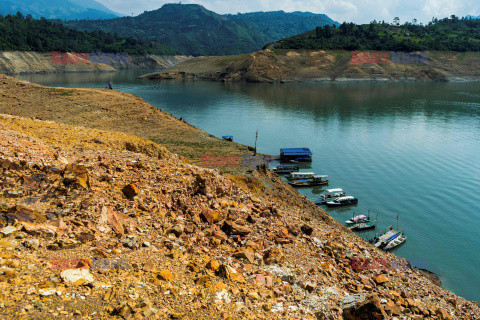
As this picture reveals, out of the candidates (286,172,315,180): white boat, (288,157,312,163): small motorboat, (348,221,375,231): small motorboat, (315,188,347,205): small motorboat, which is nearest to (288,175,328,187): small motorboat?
(286,172,315,180): white boat

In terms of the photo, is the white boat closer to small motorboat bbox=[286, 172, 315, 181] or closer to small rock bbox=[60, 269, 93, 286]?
small motorboat bbox=[286, 172, 315, 181]

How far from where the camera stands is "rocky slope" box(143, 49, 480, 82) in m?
157

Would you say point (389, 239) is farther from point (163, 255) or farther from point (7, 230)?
point (7, 230)

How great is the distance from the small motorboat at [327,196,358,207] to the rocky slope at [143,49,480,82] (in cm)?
12243

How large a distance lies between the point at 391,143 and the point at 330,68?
353ft

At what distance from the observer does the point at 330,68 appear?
160 metres

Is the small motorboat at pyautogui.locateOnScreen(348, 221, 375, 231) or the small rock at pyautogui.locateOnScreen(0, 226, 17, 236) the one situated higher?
the small rock at pyautogui.locateOnScreen(0, 226, 17, 236)

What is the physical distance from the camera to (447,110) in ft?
302

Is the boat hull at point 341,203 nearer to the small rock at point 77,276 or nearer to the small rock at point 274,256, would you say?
the small rock at point 274,256

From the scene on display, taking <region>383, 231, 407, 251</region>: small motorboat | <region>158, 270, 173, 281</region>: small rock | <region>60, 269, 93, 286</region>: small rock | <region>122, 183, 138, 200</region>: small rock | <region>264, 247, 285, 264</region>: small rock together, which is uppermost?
<region>122, 183, 138, 200</region>: small rock

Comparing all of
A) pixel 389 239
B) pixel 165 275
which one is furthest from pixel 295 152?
pixel 165 275

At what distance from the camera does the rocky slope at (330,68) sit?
157m

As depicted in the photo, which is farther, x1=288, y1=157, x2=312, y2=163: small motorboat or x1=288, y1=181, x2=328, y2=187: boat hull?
x1=288, y1=157, x2=312, y2=163: small motorboat

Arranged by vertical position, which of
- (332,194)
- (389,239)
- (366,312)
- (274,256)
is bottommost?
(389,239)
